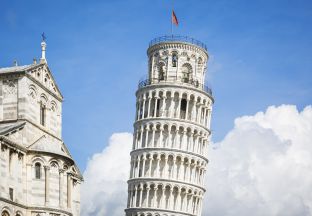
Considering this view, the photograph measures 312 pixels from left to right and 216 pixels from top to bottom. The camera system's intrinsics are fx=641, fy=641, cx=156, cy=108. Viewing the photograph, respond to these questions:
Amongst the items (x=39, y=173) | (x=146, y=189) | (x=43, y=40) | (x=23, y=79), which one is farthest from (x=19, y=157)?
(x=146, y=189)

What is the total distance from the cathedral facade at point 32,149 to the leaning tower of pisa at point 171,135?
35220mm

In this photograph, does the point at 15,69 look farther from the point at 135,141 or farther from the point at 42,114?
the point at 135,141

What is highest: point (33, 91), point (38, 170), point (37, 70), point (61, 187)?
point (37, 70)

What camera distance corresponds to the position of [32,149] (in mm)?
55969

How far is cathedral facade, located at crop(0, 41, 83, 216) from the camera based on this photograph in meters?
53.7

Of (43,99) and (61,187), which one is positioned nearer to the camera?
(61,187)

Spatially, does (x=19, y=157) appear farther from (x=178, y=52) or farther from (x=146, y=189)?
(x=178, y=52)

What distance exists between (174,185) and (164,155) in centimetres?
487

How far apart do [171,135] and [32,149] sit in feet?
147

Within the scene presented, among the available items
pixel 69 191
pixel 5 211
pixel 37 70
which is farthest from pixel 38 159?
pixel 37 70

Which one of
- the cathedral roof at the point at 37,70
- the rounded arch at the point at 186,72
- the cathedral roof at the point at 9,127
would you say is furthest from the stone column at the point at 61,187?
the rounded arch at the point at 186,72

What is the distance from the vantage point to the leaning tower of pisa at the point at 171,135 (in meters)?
96.7

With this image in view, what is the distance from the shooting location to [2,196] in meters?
51.7

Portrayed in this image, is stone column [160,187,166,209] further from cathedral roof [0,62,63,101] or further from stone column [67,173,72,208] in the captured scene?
stone column [67,173,72,208]
